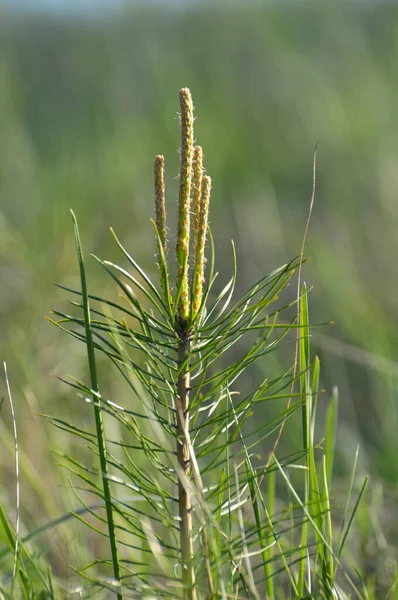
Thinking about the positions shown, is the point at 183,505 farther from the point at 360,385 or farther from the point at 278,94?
the point at 278,94

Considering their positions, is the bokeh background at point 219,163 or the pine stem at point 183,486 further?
the bokeh background at point 219,163

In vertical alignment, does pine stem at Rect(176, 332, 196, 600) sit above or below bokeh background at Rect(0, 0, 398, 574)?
below

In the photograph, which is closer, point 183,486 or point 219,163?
point 183,486

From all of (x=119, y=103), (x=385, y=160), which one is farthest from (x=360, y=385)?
(x=119, y=103)

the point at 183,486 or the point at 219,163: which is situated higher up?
the point at 219,163

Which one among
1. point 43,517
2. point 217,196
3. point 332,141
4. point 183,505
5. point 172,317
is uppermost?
point 332,141

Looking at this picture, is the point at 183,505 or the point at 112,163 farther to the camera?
the point at 112,163

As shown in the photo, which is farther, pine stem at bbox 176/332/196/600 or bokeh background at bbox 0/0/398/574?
bokeh background at bbox 0/0/398/574

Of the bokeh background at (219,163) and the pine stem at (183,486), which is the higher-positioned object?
the bokeh background at (219,163)
